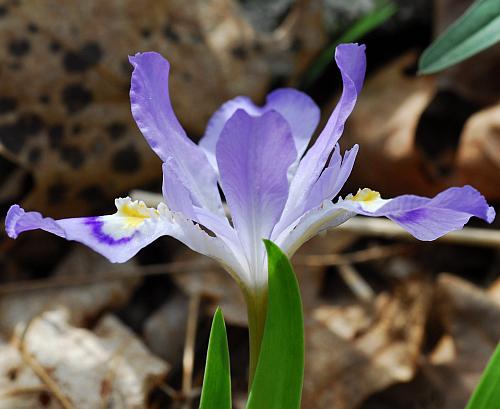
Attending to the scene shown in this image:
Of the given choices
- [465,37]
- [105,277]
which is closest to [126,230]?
[465,37]

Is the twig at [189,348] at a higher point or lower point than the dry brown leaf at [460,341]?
higher

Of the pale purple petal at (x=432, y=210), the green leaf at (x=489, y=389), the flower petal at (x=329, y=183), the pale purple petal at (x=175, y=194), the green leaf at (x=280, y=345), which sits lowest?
the green leaf at (x=489, y=389)

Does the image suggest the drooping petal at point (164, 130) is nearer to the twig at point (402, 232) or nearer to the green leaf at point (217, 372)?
the green leaf at point (217, 372)

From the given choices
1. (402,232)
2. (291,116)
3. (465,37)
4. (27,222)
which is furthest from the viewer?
(402,232)

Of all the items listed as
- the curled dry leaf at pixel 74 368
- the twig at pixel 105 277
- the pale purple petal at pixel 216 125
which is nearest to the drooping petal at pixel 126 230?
the pale purple petal at pixel 216 125

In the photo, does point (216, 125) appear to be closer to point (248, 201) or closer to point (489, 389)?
point (248, 201)

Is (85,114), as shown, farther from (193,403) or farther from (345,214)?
(345,214)
